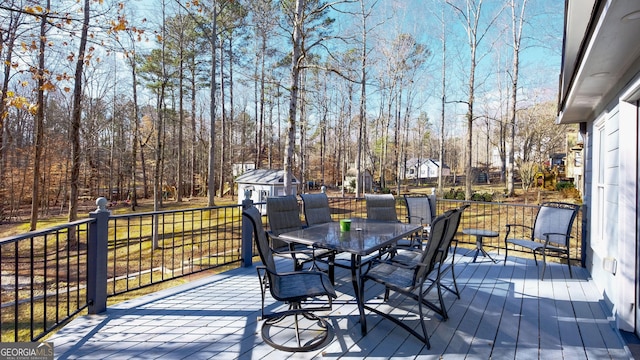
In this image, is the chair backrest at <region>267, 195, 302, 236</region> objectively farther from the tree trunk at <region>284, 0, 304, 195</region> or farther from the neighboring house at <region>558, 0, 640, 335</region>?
the neighboring house at <region>558, 0, 640, 335</region>

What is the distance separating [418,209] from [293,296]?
358 cm

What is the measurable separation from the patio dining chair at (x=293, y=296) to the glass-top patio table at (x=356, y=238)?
→ 277 mm

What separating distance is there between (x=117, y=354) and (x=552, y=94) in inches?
736

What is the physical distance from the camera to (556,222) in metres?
4.33

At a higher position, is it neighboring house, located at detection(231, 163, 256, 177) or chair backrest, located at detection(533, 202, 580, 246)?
neighboring house, located at detection(231, 163, 256, 177)

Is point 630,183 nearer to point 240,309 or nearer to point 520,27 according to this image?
point 240,309

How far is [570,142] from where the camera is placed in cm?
1576

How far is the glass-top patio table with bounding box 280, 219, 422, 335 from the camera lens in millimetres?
2549

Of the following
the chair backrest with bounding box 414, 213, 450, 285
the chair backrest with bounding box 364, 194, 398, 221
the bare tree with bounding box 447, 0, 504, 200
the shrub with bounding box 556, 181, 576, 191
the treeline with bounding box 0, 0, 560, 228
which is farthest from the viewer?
the shrub with bounding box 556, 181, 576, 191

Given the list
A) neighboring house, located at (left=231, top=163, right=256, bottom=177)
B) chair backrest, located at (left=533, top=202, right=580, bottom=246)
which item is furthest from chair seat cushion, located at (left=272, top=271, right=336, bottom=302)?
neighboring house, located at (left=231, top=163, right=256, bottom=177)

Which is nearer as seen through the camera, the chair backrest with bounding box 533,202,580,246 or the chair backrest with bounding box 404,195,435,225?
the chair backrest with bounding box 533,202,580,246

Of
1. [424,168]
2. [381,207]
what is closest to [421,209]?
[381,207]

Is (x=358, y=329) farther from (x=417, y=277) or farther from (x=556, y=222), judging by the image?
(x=556, y=222)

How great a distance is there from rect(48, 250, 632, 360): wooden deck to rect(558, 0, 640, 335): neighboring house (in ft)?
1.26
